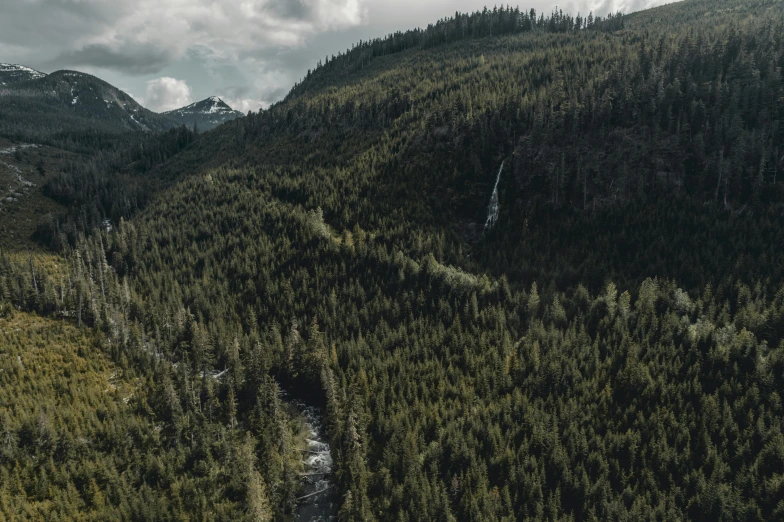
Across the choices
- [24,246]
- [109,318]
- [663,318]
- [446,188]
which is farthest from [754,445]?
[24,246]

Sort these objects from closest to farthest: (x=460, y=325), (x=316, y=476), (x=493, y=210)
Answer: (x=316, y=476) < (x=460, y=325) < (x=493, y=210)

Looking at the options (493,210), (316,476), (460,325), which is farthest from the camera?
(493,210)

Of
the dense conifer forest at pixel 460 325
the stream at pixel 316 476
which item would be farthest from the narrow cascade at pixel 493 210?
the stream at pixel 316 476

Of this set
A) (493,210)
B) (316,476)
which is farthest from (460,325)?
(493,210)

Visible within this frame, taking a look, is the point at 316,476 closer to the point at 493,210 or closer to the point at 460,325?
the point at 460,325

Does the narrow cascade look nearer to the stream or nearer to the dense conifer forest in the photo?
the dense conifer forest

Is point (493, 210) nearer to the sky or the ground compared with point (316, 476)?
nearer to the sky

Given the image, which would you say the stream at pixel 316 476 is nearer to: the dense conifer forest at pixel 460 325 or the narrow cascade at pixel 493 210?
the dense conifer forest at pixel 460 325
